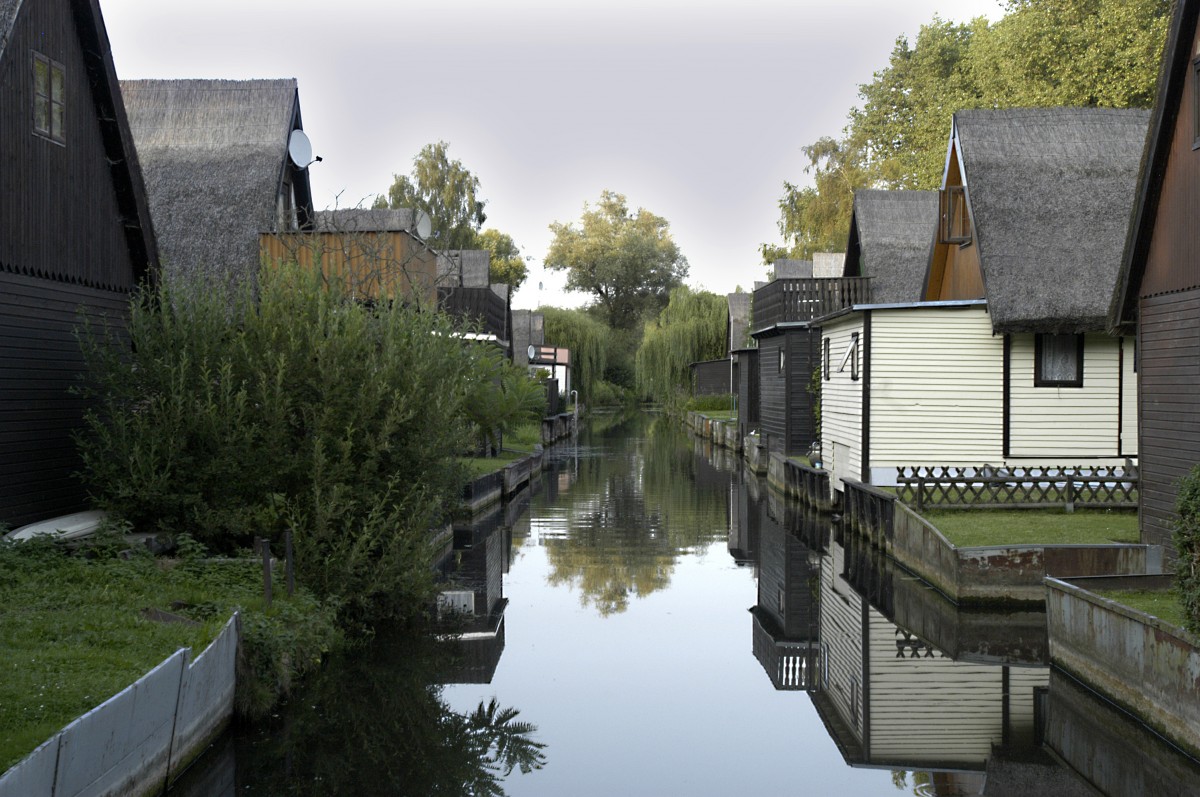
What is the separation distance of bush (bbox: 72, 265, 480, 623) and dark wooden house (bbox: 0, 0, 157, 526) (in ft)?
2.99

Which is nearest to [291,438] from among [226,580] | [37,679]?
[226,580]

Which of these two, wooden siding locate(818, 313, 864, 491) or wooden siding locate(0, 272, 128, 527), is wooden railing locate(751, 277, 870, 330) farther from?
wooden siding locate(0, 272, 128, 527)

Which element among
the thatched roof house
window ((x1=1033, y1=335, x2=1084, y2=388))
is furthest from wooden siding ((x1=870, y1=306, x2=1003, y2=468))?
the thatched roof house

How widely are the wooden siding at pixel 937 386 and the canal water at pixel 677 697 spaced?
88.5 inches

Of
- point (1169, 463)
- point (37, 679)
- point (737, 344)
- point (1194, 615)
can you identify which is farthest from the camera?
point (737, 344)

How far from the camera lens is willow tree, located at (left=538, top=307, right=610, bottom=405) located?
71125 millimetres

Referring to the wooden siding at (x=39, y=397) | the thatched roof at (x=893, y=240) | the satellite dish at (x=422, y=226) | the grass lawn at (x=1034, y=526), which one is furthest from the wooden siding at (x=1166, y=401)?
the satellite dish at (x=422, y=226)

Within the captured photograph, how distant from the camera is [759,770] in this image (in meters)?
9.30

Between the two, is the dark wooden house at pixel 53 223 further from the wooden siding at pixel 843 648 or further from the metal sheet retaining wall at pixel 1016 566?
the metal sheet retaining wall at pixel 1016 566

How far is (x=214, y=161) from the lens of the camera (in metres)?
25.7

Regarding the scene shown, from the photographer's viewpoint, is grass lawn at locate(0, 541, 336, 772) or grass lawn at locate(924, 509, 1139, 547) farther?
grass lawn at locate(924, 509, 1139, 547)

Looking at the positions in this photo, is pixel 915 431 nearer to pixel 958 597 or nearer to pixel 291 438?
pixel 958 597

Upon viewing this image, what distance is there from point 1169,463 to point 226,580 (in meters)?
10.0

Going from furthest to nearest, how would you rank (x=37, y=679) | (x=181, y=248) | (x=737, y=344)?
(x=737, y=344) → (x=181, y=248) → (x=37, y=679)
